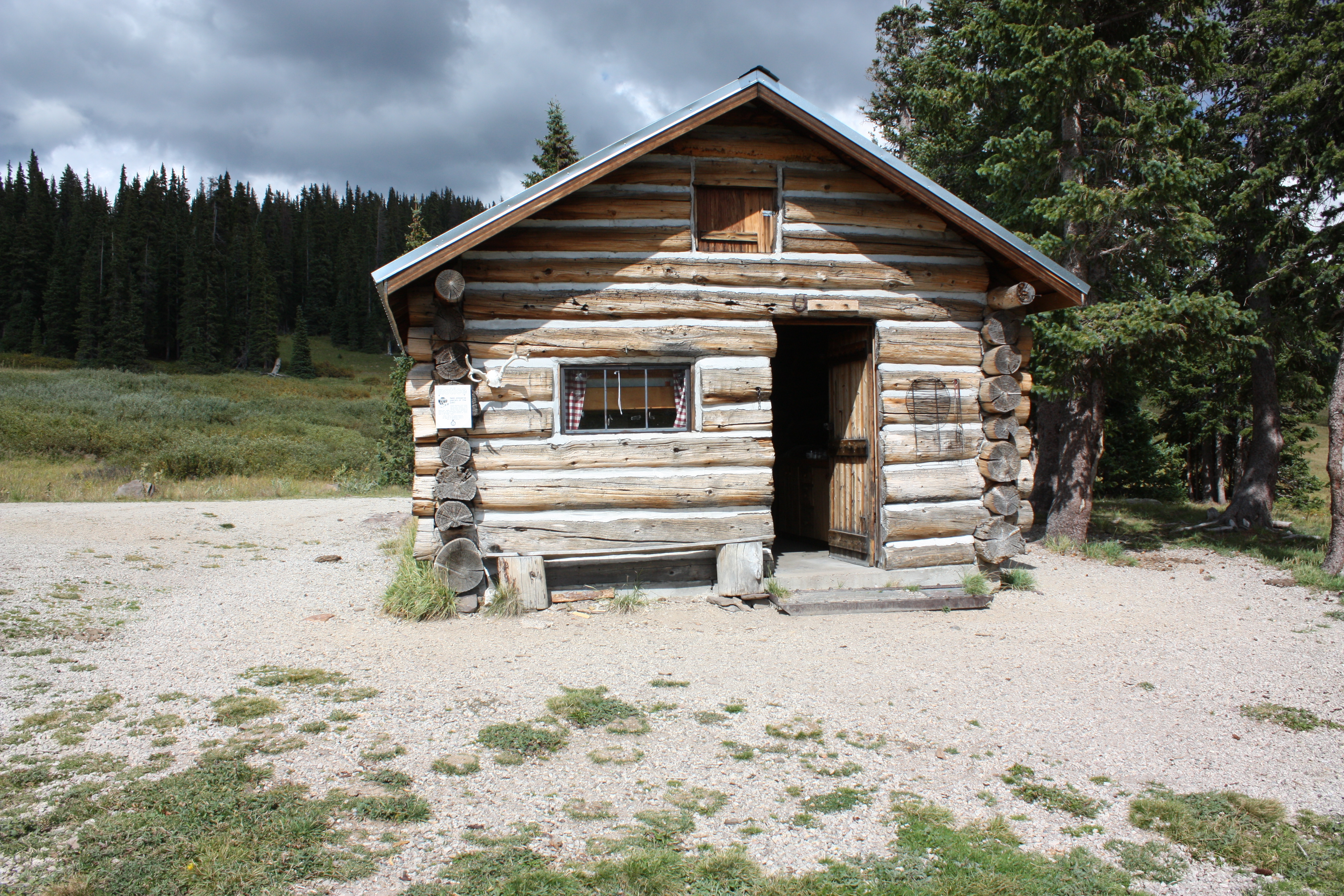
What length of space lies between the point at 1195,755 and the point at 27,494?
21.8 metres

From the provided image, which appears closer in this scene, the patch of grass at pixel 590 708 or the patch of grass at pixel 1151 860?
the patch of grass at pixel 1151 860

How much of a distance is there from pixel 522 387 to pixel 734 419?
91.8 inches

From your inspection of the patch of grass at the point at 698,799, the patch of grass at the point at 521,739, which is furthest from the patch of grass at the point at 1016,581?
the patch of grass at the point at 521,739

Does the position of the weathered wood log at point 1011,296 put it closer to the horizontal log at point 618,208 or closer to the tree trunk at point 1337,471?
the horizontal log at point 618,208

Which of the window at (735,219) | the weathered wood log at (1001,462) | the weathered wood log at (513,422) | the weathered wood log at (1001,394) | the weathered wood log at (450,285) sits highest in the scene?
the window at (735,219)

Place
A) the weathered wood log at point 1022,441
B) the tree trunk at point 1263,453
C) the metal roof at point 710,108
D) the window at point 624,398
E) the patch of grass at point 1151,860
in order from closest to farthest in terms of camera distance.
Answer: the patch of grass at point 1151,860
the metal roof at point 710,108
the window at point 624,398
the weathered wood log at point 1022,441
the tree trunk at point 1263,453

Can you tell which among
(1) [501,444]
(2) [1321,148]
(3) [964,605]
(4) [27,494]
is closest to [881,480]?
(3) [964,605]

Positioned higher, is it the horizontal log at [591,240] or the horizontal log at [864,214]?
the horizontal log at [864,214]

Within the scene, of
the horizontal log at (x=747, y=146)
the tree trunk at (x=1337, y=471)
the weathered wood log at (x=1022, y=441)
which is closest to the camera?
the horizontal log at (x=747, y=146)

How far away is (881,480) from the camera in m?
8.98

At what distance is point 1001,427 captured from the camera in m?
9.03

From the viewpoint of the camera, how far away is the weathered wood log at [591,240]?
8.29 metres

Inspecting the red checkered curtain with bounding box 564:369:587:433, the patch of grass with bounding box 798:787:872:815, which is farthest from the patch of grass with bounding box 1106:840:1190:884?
the red checkered curtain with bounding box 564:369:587:433

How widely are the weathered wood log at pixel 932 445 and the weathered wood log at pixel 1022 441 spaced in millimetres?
428
